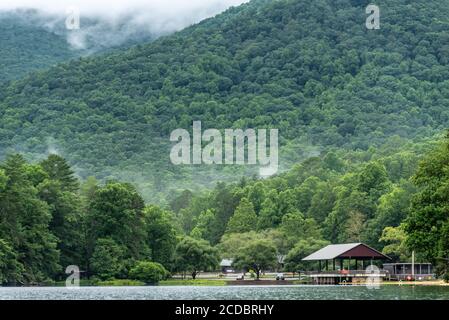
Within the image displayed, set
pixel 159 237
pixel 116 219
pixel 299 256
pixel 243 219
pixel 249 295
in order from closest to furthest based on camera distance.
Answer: pixel 249 295
pixel 116 219
pixel 159 237
pixel 299 256
pixel 243 219

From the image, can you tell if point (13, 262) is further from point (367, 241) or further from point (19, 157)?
point (367, 241)

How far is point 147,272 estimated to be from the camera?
10106cm

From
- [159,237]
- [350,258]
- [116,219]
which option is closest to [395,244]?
[350,258]

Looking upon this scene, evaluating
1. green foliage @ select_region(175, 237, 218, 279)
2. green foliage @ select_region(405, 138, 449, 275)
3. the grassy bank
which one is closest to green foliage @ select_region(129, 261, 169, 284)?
the grassy bank

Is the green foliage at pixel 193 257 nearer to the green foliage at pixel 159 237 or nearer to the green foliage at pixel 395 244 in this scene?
Answer: the green foliage at pixel 159 237

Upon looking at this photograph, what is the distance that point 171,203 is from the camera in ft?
639

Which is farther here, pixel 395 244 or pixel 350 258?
pixel 395 244

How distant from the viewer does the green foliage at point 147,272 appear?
9993 cm

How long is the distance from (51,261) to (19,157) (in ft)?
33.4

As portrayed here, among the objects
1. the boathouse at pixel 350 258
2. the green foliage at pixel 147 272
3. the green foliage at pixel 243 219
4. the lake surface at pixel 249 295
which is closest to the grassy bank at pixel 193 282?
the green foliage at pixel 147 272

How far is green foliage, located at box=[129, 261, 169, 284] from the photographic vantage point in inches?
3934

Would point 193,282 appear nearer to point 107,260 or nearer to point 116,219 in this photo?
point 116,219

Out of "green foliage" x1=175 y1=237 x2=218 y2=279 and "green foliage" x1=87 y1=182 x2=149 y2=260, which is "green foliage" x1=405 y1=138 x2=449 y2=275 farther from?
"green foliage" x1=175 y1=237 x2=218 y2=279
